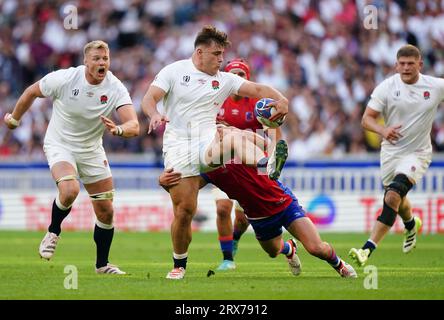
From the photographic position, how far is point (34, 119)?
26.6 meters

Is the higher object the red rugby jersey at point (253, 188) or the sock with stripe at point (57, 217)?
the red rugby jersey at point (253, 188)

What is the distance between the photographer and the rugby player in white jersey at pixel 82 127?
1198 centimetres

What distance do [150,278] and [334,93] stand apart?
45.0 feet

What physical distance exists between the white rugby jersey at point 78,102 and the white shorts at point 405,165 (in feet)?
14.0

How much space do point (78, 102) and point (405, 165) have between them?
4850 millimetres

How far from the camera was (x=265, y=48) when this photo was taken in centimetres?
2600

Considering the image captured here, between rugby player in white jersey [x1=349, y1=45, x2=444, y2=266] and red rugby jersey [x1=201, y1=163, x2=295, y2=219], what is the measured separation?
9.57 feet

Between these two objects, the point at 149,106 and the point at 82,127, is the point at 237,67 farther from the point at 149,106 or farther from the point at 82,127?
the point at 149,106

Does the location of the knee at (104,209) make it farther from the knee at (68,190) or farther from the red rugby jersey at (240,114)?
the red rugby jersey at (240,114)

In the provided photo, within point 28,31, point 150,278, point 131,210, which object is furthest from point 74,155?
point 28,31

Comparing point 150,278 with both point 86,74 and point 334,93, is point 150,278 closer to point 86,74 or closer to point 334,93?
point 86,74

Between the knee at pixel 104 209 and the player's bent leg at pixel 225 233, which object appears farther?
the player's bent leg at pixel 225 233

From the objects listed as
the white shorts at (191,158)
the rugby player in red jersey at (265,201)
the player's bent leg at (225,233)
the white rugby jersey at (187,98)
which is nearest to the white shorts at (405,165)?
the player's bent leg at (225,233)

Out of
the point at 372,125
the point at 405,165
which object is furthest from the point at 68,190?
the point at 405,165
